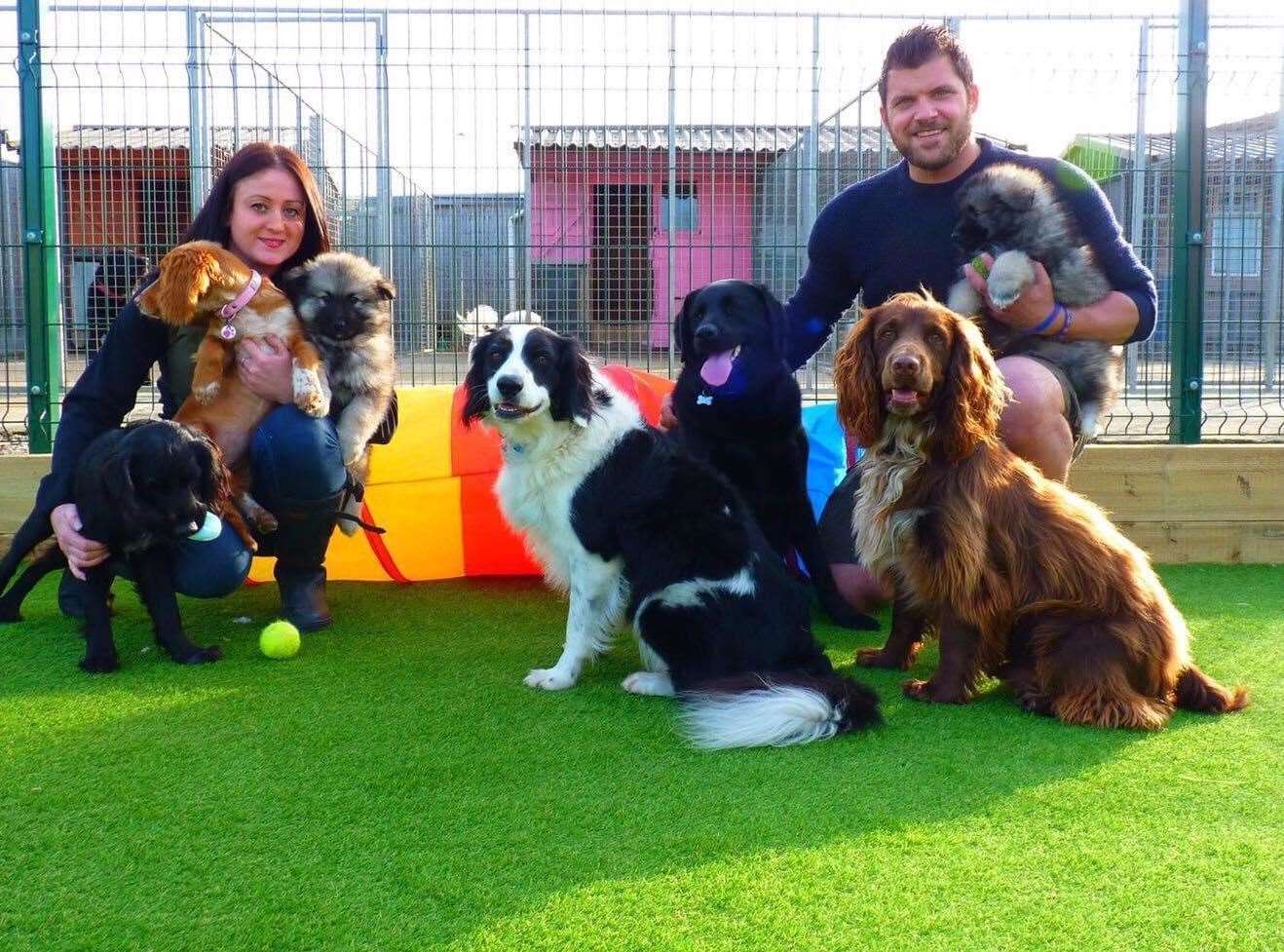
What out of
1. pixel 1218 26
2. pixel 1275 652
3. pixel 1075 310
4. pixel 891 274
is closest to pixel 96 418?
pixel 891 274

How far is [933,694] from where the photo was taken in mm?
3029

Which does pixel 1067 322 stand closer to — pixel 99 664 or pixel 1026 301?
pixel 1026 301

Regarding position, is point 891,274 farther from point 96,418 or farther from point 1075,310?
point 96,418

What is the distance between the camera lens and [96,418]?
358 cm

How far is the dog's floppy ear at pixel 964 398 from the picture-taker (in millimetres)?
2939

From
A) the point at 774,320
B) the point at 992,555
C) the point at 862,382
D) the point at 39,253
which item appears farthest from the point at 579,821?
the point at 39,253

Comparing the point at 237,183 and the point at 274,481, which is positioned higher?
the point at 237,183

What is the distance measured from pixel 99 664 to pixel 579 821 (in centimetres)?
184

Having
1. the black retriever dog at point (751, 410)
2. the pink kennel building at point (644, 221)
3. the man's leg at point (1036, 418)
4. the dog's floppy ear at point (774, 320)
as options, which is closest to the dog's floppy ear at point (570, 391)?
the black retriever dog at point (751, 410)

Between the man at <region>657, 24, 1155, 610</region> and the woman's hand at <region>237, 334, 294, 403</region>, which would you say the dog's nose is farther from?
the woman's hand at <region>237, 334, 294, 403</region>

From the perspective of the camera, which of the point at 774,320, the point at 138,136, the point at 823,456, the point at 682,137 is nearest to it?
the point at 774,320

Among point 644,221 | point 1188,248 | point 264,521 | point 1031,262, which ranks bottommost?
point 264,521

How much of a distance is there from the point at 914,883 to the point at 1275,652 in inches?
89.6

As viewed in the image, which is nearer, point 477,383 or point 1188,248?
point 477,383
